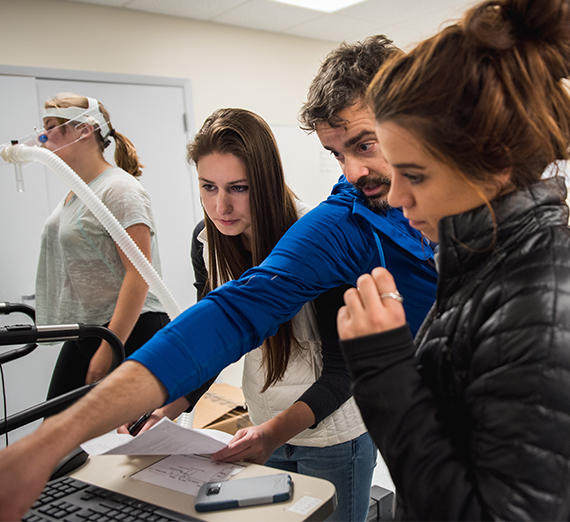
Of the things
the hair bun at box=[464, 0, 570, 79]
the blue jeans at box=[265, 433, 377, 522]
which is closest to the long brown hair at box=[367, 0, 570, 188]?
the hair bun at box=[464, 0, 570, 79]

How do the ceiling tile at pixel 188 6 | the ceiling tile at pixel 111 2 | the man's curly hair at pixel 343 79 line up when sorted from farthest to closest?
the ceiling tile at pixel 188 6 → the ceiling tile at pixel 111 2 → the man's curly hair at pixel 343 79

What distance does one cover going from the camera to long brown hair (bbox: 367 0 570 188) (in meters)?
0.59

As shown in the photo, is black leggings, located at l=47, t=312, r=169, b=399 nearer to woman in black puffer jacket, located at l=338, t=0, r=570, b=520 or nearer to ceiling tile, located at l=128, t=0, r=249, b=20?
woman in black puffer jacket, located at l=338, t=0, r=570, b=520

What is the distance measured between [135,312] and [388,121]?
1.44 meters

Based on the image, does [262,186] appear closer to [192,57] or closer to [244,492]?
[244,492]

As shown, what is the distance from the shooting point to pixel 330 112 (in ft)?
3.36

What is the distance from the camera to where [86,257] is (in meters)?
1.93

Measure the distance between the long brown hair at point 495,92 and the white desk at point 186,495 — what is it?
0.54 m

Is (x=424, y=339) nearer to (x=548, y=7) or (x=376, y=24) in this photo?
(x=548, y=7)

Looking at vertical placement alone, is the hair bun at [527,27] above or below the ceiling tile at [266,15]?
below

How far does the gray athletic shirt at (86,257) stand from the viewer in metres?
1.90

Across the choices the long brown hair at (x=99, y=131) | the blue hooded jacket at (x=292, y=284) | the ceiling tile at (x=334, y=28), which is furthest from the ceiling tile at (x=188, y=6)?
the blue hooded jacket at (x=292, y=284)

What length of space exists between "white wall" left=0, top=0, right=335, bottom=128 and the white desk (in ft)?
8.74

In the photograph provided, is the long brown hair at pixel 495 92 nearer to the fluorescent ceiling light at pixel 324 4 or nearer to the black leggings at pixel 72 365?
the black leggings at pixel 72 365
